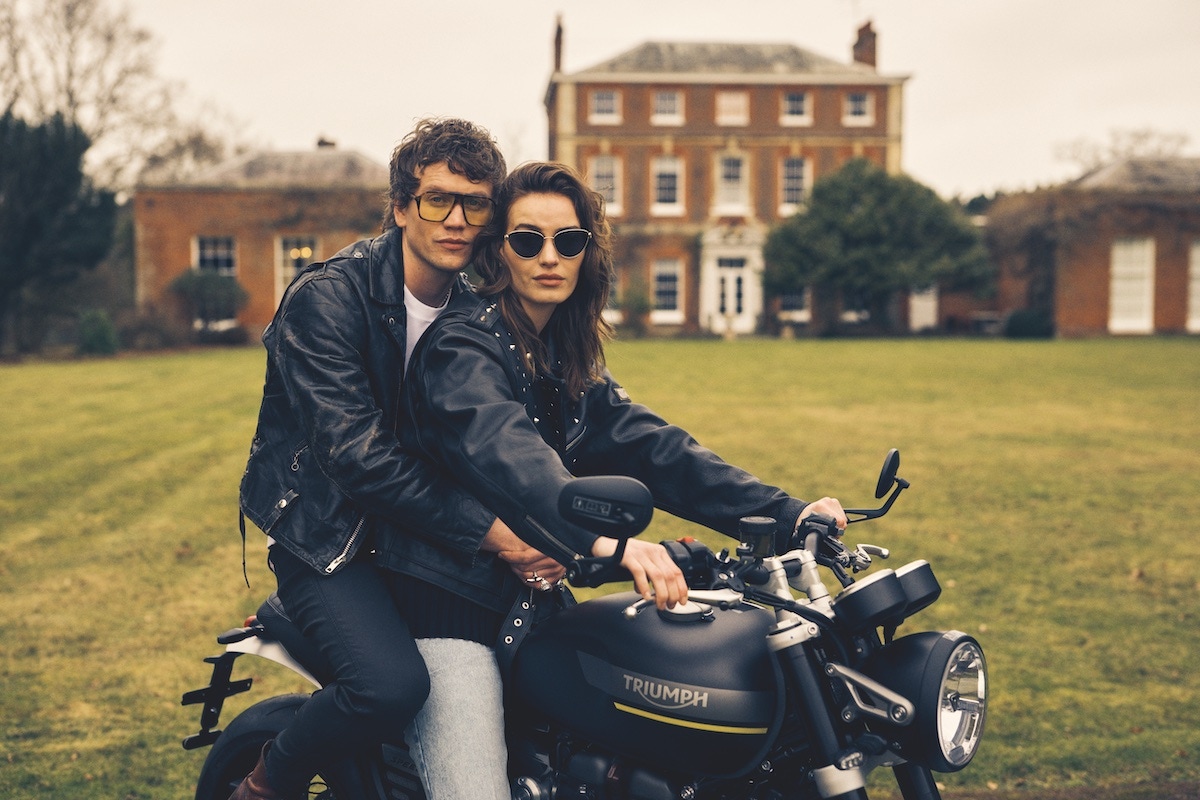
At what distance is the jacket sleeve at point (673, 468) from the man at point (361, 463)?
0.47 m

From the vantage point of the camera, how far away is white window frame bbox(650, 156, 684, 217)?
40125 mm

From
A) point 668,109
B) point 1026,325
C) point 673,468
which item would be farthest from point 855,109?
point 673,468

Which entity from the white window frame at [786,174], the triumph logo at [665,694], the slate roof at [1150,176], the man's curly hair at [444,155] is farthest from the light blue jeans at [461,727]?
the white window frame at [786,174]

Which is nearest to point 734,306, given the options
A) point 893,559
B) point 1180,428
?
point 1180,428

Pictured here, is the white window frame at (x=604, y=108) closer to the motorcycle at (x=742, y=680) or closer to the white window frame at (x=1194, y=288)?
the white window frame at (x=1194, y=288)

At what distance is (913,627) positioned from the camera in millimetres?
5977

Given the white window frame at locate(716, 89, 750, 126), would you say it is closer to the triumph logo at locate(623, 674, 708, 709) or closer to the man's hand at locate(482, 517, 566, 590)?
the man's hand at locate(482, 517, 566, 590)

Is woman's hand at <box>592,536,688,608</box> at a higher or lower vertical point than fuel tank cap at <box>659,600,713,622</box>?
higher

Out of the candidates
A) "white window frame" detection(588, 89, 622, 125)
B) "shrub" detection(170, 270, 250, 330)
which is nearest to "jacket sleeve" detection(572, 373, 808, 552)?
"shrub" detection(170, 270, 250, 330)

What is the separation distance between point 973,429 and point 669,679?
11.7 metres

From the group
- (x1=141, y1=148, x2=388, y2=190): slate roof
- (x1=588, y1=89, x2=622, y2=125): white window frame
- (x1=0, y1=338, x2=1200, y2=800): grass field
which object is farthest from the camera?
(x1=588, y1=89, x2=622, y2=125): white window frame

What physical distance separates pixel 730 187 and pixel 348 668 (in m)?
39.3

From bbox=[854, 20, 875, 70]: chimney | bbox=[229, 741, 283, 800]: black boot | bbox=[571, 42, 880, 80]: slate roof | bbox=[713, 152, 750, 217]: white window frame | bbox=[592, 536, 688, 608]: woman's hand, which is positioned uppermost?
bbox=[854, 20, 875, 70]: chimney

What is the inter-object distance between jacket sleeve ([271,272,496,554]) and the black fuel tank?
0.32 metres
